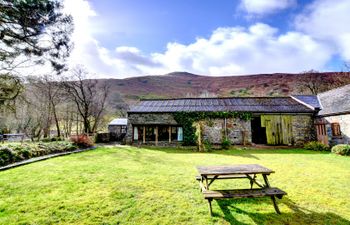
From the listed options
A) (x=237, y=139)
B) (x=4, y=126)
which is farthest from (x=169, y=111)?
(x=4, y=126)

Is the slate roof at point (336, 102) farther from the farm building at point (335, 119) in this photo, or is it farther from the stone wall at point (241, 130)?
the stone wall at point (241, 130)

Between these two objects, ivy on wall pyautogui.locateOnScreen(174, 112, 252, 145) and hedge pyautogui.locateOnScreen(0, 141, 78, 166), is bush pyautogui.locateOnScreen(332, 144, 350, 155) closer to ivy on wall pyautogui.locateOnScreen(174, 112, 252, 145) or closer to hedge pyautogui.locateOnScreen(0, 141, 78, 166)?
ivy on wall pyautogui.locateOnScreen(174, 112, 252, 145)

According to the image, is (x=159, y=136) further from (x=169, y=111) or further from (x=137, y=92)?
(x=137, y=92)

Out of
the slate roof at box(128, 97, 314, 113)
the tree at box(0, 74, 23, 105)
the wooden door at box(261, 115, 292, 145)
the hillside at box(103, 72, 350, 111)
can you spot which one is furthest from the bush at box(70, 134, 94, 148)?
the hillside at box(103, 72, 350, 111)

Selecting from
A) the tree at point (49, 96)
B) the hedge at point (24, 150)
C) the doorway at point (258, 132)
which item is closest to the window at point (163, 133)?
the hedge at point (24, 150)

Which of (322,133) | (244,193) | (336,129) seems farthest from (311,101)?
(244,193)

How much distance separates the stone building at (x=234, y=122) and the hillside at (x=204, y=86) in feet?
80.3

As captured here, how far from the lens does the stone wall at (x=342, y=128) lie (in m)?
12.8

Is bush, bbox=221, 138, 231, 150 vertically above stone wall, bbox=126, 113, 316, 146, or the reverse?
stone wall, bbox=126, 113, 316, 146

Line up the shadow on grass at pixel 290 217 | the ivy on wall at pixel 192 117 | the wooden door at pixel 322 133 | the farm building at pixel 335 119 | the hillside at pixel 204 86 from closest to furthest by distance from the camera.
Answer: the shadow on grass at pixel 290 217, the farm building at pixel 335 119, the wooden door at pixel 322 133, the ivy on wall at pixel 192 117, the hillside at pixel 204 86

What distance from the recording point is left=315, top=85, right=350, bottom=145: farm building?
12969mm

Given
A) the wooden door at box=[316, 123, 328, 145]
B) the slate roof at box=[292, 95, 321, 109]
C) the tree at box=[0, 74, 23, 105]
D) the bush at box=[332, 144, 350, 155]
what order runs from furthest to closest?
the slate roof at box=[292, 95, 321, 109] → the wooden door at box=[316, 123, 328, 145] → the bush at box=[332, 144, 350, 155] → the tree at box=[0, 74, 23, 105]

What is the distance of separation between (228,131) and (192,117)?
3164 mm

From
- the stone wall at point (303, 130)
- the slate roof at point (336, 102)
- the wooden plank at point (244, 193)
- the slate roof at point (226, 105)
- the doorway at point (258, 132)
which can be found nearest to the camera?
the wooden plank at point (244, 193)
